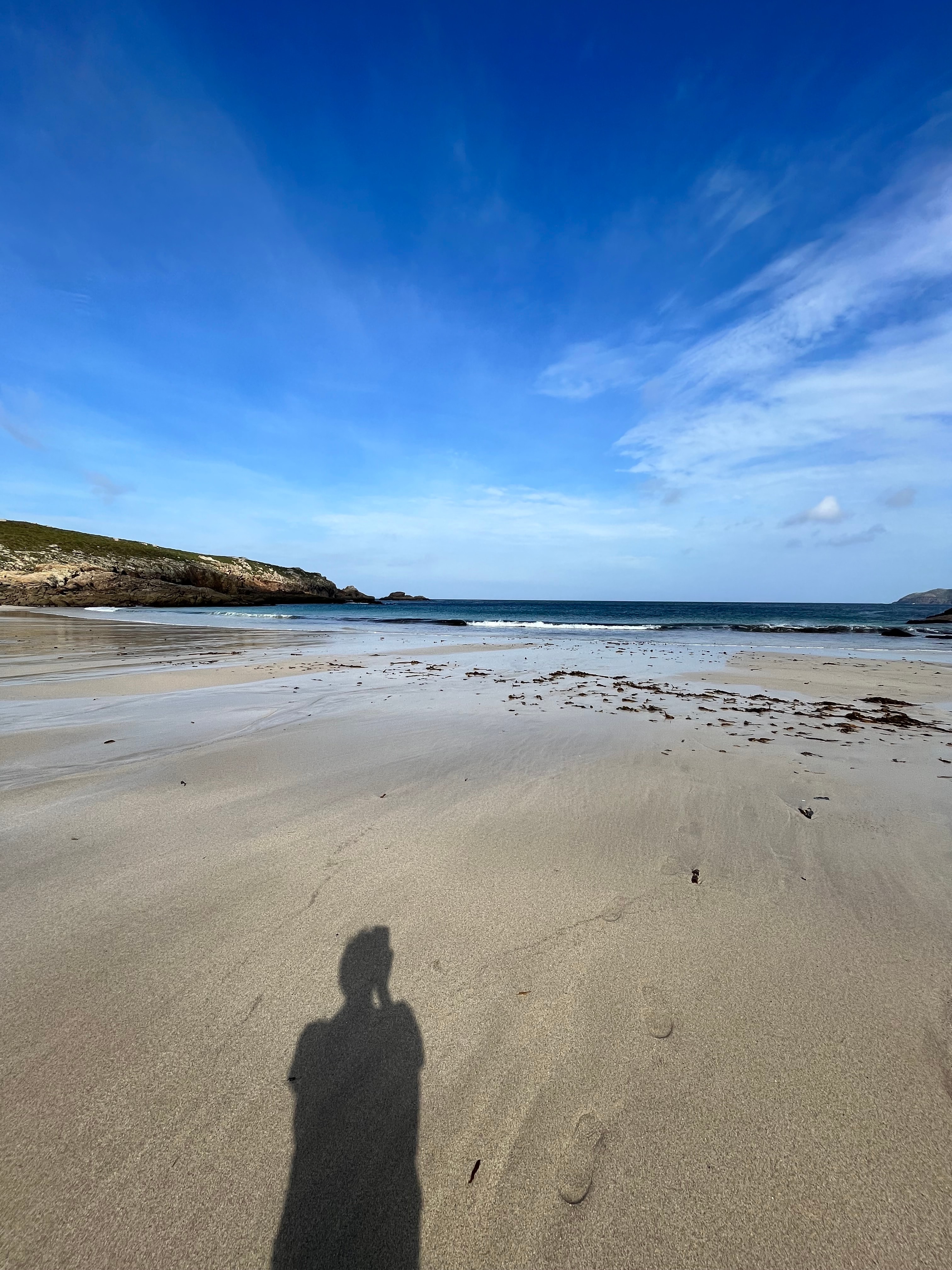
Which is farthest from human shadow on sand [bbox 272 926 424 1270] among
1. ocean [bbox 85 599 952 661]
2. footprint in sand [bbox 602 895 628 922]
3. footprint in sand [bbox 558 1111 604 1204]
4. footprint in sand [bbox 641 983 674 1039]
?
ocean [bbox 85 599 952 661]

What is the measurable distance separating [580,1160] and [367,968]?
118 centimetres

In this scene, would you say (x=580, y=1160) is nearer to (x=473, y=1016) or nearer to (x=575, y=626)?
(x=473, y=1016)

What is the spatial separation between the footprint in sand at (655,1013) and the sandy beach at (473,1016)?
0.01 m

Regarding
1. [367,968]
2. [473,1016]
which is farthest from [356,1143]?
[367,968]

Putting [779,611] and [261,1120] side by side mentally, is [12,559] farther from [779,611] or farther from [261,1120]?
[779,611]

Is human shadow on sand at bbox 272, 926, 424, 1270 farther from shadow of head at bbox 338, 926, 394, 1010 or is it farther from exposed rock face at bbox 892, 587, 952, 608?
exposed rock face at bbox 892, 587, 952, 608

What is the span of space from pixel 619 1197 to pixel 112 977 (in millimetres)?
2174

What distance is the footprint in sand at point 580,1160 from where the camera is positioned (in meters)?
1.55

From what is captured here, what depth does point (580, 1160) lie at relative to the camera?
5.33ft

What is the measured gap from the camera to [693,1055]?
1991mm

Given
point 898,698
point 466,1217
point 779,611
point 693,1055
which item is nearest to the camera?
point 466,1217

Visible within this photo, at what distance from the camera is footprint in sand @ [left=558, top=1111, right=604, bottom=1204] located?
5.08 feet

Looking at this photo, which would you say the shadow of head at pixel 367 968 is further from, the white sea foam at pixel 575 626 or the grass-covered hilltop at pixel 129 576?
the grass-covered hilltop at pixel 129 576

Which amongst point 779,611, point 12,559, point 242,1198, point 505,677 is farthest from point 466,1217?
point 779,611
